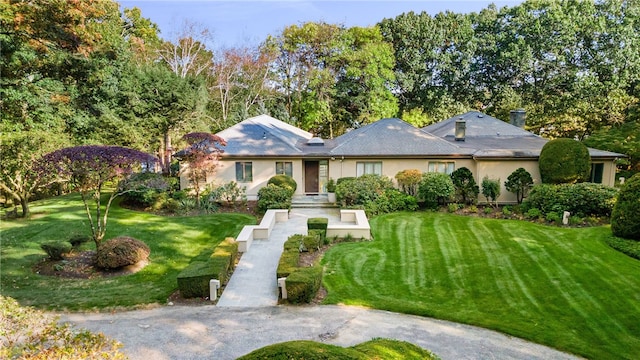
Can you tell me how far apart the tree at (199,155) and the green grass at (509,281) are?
27.4 ft

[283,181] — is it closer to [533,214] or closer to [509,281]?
[533,214]

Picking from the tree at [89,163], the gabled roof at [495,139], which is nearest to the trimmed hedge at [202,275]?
the tree at [89,163]

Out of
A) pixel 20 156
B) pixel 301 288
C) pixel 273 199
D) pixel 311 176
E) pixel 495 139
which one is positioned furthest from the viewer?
pixel 495 139

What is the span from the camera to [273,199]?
58.6 feet

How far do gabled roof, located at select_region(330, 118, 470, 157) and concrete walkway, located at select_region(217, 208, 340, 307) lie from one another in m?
6.16

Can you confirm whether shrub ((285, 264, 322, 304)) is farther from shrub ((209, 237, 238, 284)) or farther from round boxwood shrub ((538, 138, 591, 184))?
round boxwood shrub ((538, 138, 591, 184))

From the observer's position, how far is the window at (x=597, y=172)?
1923cm

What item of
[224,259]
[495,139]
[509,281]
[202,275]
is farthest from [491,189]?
[202,275]

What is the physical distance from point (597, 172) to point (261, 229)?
17.1 meters

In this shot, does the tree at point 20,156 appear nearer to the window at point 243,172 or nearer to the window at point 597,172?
the window at point 243,172

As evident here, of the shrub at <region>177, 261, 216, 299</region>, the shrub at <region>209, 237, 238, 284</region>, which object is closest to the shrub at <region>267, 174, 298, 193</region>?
the shrub at <region>209, 237, 238, 284</region>

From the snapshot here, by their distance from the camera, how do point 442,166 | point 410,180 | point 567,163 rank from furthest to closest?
point 442,166 < point 410,180 < point 567,163

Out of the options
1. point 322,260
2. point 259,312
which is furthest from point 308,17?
point 259,312

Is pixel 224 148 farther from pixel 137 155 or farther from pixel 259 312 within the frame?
pixel 259 312
